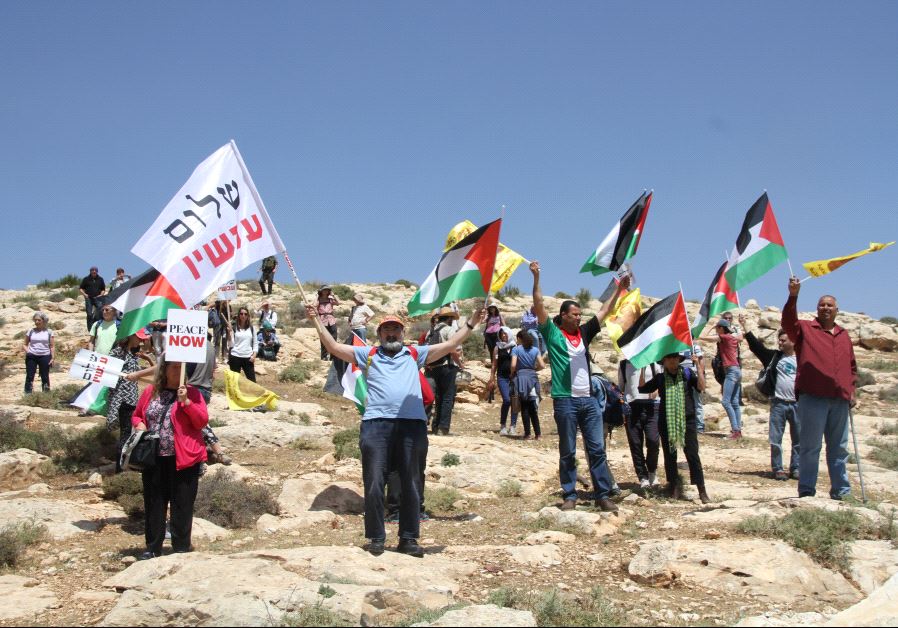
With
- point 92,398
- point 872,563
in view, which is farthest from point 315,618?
point 92,398

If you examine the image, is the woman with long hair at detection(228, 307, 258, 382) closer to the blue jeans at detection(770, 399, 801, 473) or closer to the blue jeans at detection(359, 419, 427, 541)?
the blue jeans at detection(359, 419, 427, 541)

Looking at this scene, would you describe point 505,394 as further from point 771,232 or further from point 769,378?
point 771,232

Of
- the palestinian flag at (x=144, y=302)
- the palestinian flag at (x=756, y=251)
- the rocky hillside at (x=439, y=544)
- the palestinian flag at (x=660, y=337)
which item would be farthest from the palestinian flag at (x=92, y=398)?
the palestinian flag at (x=756, y=251)

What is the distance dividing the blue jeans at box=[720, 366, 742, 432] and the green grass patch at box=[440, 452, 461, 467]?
7.25 metres

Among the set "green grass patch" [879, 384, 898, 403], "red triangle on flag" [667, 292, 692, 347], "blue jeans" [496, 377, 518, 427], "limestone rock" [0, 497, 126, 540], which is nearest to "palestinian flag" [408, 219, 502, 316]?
"red triangle on flag" [667, 292, 692, 347]

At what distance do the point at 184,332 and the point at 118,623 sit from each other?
2915 millimetres

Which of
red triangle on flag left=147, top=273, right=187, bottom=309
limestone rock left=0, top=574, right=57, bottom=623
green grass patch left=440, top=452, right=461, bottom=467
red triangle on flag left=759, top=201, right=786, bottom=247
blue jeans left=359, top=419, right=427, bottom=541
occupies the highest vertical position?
red triangle on flag left=759, top=201, right=786, bottom=247

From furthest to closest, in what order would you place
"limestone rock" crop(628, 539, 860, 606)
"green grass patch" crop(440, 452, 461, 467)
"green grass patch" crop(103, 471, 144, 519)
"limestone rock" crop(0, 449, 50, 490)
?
"green grass patch" crop(440, 452, 461, 467)
"limestone rock" crop(0, 449, 50, 490)
"green grass patch" crop(103, 471, 144, 519)
"limestone rock" crop(628, 539, 860, 606)

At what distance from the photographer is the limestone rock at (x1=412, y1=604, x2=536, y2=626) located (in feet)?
15.5

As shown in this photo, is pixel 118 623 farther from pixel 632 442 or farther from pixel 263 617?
pixel 632 442

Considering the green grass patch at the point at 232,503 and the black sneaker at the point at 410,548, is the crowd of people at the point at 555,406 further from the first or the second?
the green grass patch at the point at 232,503

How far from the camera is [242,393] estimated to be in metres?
14.4

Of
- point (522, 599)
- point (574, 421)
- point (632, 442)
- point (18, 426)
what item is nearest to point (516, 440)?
point (632, 442)

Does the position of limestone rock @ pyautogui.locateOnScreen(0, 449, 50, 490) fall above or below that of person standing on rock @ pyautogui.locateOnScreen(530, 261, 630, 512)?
below
